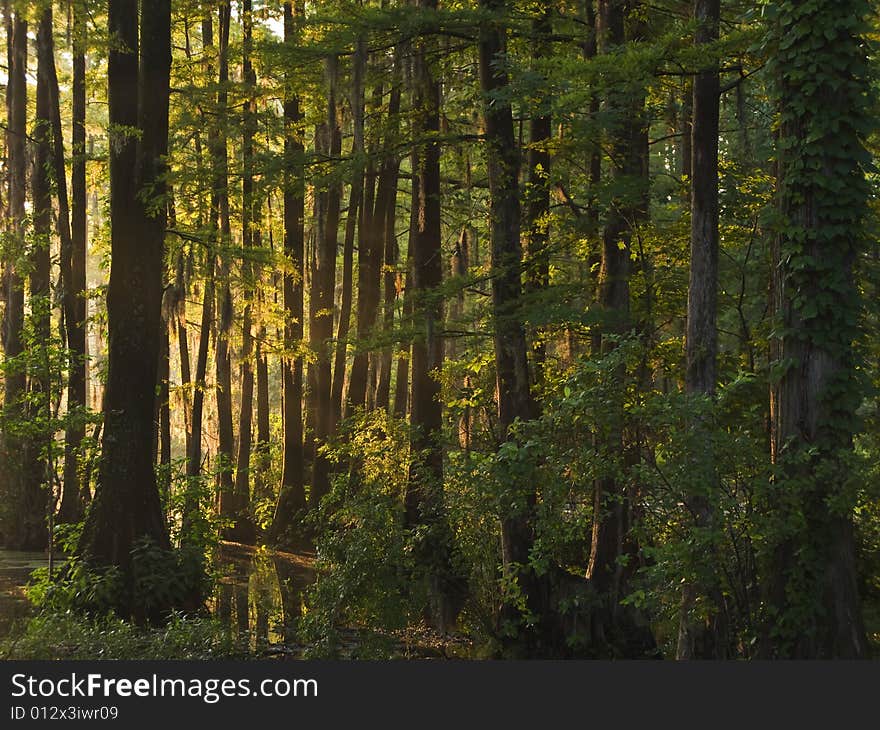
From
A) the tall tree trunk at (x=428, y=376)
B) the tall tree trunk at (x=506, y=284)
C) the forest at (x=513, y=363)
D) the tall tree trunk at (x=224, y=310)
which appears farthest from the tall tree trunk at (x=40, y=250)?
the tall tree trunk at (x=506, y=284)

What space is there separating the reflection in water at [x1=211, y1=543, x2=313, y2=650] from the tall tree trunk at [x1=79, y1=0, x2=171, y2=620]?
184 cm

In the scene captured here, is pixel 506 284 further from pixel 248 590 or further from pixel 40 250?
pixel 40 250

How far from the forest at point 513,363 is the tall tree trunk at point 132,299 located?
1.8 inches

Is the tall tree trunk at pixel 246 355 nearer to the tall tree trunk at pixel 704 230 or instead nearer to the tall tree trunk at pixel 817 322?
the tall tree trunk at pixel 704 230

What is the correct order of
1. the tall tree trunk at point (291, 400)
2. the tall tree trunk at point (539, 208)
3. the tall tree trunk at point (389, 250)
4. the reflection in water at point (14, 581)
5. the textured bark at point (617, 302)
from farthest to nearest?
1. the tall tree trunk at point (291, 400)
2. the tall tree trunk at point (389, 250)
3. the tall tree trunk at point (539, 208)
4. the reflection in water at point (14, 581)
5. the textured bark at point (617, 302)

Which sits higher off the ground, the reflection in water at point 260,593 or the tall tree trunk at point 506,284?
the tall tree trunk at point 506,284

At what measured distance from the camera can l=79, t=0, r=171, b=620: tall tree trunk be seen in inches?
516

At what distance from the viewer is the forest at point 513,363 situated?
9.73 m

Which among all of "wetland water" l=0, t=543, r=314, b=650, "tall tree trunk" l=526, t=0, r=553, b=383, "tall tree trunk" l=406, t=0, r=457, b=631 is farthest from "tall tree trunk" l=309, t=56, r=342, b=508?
"tall tree trunk" l=526, t=0, r=553, b=383

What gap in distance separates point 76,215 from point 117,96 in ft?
24.8

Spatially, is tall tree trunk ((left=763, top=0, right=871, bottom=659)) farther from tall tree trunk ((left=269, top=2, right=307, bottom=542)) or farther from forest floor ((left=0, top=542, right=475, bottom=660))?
tall tree trunk ((left=269, top=2, right=307, bottom=542))

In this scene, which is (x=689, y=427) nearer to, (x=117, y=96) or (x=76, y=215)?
(x=117, y=96)

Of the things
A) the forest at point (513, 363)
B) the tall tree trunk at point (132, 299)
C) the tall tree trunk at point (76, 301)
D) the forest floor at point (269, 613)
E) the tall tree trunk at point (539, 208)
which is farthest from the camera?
the tall tree trunk at point (76, 301)

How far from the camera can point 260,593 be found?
1725cm
